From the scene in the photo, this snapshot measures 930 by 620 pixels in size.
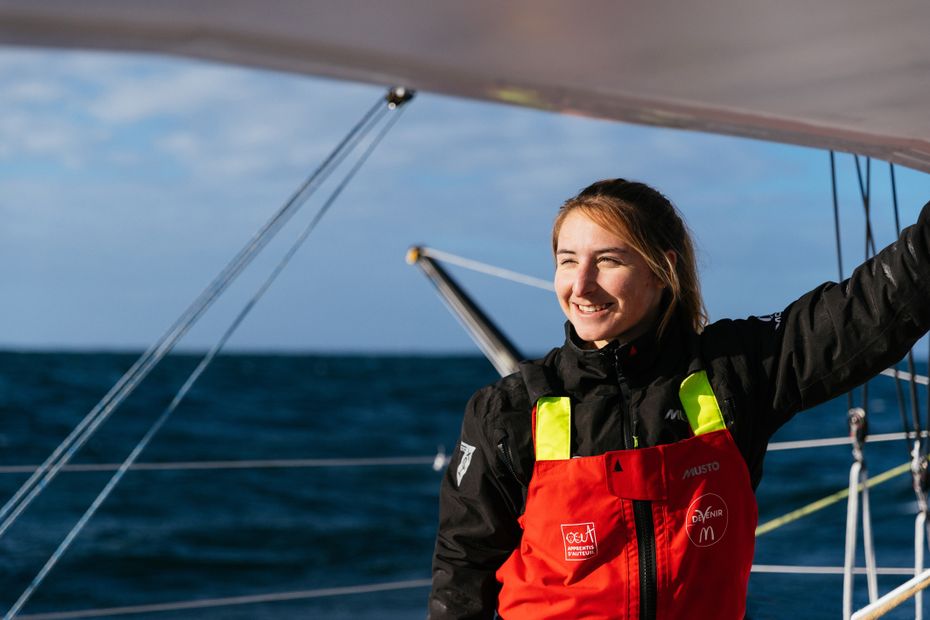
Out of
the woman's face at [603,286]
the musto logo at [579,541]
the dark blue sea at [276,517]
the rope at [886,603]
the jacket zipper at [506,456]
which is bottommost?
the rope at [886,603]

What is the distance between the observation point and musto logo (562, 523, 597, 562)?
132 cm

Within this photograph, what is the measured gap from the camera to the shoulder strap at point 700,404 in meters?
1.35

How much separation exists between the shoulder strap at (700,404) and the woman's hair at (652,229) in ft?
0.26

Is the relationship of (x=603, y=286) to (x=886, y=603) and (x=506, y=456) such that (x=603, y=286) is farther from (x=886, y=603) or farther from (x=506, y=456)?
(x=886, y=603)

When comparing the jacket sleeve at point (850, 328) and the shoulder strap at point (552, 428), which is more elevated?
the jacket sleeve at point (850, 328)

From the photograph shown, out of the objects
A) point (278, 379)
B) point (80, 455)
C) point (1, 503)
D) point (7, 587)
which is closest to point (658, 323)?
point (7, 587)

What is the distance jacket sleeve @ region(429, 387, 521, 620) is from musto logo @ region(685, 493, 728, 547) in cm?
25

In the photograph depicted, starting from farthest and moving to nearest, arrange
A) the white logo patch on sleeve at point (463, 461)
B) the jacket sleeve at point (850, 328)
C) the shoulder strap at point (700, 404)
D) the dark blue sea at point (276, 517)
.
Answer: the dark blue sea at point (276, 517) → the white logo patch on sleeve at point (463, 461) → the shoulder strap at point (700, 404) → the jacket sleeve at point (850, 328)

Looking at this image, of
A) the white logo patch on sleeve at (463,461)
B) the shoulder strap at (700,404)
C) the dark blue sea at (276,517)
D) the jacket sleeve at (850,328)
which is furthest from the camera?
the dark blue sea at (276,517)

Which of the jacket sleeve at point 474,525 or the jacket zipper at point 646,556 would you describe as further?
the jacket sleeve at point 474,525

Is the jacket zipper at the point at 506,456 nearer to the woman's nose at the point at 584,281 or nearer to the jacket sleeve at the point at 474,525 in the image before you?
the jacket sleeve at the point at 474,525

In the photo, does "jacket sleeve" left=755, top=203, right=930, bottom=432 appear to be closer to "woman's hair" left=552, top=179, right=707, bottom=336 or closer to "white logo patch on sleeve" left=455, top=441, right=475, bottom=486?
"woman's hair" left=552, top=179, right=707, bottom=336

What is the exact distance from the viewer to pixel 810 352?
1.33 meters

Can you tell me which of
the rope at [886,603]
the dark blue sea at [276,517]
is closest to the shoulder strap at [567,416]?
the rope at [886,603]
